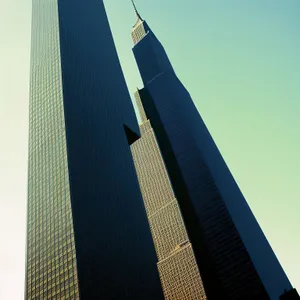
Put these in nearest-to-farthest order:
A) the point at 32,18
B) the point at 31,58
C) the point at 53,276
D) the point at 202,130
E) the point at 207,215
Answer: the point at 53,276, the point at 31,58, the point at 32,18, the point at 207,215, the point at 202,130

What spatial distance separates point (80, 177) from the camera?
2923 inches

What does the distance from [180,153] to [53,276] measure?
386 feet

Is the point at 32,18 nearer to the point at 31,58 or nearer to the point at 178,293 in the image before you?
the point at 31,58

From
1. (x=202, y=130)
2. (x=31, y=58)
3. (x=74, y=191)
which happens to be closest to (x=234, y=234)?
(x=202, y=130)

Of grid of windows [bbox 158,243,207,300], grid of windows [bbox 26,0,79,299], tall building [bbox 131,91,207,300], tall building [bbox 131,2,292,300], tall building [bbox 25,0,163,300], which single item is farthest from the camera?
tall building [bbox 131,91,207,300]

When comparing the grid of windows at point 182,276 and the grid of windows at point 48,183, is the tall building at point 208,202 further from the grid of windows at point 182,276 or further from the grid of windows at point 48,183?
the grid of windows at point 48,183

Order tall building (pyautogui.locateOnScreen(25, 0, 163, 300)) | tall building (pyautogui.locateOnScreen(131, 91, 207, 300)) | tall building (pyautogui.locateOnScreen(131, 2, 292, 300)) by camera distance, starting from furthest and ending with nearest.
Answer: tall building (pyautogui.locateOnScreen(131, 91, 207, 300)) → tall building (pyautogui.locateOnScreen(131, 2, 292, 300)) → tall building (pyautogui.locateOnScreen(25, 0, 163, 300))

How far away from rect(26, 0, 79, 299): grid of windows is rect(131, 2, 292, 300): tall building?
90.5 metres

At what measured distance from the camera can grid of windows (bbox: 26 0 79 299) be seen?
65000 mm

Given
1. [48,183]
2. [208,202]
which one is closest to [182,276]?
[208,202]

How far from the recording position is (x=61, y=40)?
97250 millimetres

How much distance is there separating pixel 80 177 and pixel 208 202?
320 feet

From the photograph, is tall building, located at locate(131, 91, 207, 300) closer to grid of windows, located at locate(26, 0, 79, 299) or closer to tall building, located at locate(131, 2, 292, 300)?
tall building, located at locate(131, 2, 292, 300)

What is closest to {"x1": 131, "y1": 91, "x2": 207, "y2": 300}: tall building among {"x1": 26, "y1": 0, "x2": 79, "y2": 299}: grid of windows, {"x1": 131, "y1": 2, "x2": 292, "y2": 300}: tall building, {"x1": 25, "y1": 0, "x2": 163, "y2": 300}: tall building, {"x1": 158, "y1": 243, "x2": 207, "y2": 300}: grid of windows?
{"x1": 158, "y1": 243, "x2": 207, "y2": 300}: grid of windows
